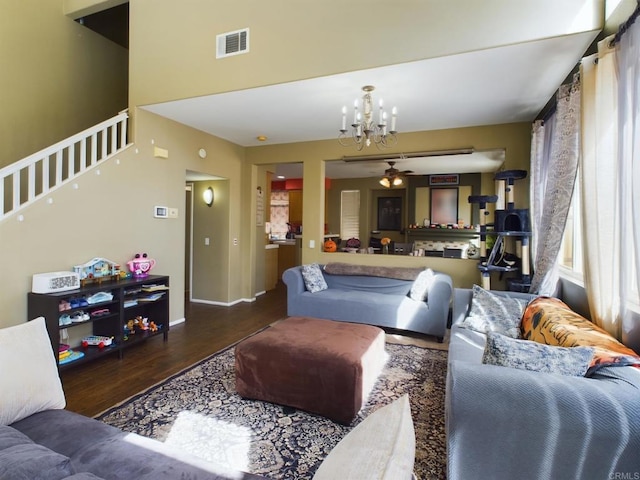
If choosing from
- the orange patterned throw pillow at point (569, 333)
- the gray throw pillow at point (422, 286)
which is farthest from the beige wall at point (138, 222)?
the orange patterned throw pillow at point (569, 333)

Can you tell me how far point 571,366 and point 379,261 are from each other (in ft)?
11.5

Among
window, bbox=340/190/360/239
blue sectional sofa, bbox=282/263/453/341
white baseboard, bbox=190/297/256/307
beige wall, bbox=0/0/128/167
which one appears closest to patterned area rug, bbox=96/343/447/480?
blue sectional sofa, bbox=282/263/453/341

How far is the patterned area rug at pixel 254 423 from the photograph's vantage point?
6.26ft

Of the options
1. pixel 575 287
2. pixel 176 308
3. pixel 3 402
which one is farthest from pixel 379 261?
pixel 3 402

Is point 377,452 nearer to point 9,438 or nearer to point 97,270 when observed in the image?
point 9,438

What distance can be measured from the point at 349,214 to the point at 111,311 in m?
6.93

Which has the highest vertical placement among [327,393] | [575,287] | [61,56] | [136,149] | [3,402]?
[61,56]

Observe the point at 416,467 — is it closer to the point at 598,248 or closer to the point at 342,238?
the point at 598,248

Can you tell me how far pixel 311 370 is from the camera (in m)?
2.31

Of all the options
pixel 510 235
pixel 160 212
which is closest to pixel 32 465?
pixel 160 212

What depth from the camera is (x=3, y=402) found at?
1437 millimetres

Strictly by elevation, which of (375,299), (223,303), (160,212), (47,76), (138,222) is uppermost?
(47,76)

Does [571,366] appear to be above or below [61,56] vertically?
below

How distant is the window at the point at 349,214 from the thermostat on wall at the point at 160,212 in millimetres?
5809
